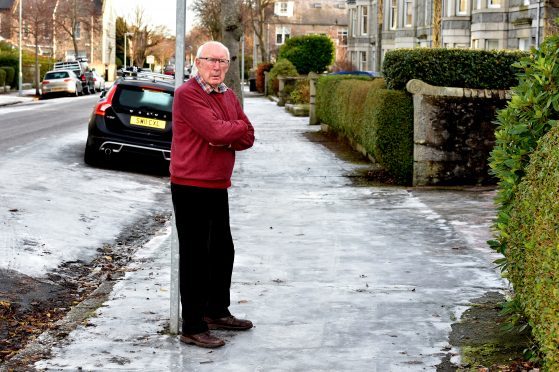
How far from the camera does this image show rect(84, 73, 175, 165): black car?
54.6ft

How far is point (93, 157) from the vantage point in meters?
17.0

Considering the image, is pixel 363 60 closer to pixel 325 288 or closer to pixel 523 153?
pixel 325 288

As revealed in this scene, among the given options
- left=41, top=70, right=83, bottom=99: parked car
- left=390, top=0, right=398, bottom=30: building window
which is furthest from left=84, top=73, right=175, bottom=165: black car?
left=390, top=0, right=398, bottom=30: building window

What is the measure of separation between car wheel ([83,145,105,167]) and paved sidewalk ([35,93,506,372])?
335 cm

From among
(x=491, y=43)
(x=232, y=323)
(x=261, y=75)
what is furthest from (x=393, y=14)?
(x=232, y=323)

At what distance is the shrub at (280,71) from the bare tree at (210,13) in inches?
1070

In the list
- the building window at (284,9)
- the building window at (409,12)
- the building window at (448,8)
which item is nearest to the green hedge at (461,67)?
the building window at (448,8)

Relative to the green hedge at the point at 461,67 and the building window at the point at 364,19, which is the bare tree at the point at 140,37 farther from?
the green hedge at the point at 461,67

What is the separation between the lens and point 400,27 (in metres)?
58.8

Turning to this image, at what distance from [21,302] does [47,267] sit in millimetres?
1315

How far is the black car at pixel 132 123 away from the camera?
1666 cm

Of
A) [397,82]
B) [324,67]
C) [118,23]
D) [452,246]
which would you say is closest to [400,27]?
[324,67]

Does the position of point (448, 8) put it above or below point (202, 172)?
above

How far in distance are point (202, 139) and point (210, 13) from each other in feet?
290
